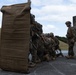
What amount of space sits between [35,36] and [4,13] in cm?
137

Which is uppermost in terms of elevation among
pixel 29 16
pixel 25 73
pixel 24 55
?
pixel 29 16

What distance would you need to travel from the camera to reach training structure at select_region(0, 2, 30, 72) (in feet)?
23.2

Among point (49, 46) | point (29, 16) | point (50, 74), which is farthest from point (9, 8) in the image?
point (49, 46)

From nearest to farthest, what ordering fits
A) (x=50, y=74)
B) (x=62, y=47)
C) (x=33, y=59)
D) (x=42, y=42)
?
(x=50, y=74) < (x=33, y=59) < (x=42, y=42) < (x=62, y=47)

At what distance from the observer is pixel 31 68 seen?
24.2 ft

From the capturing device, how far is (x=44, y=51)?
9.73 meters

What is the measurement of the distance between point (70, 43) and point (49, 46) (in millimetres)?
1037

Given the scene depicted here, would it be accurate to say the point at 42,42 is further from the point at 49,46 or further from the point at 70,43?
the point at 70,43

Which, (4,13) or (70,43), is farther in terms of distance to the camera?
(70,43)

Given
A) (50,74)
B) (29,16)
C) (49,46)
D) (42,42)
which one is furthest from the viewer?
(49,46)

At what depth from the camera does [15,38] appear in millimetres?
7250

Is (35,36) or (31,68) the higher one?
(35,36)

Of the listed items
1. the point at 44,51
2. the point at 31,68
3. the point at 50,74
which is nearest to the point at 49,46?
the point at 44,51

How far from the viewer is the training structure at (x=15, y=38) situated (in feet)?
23.2
